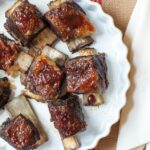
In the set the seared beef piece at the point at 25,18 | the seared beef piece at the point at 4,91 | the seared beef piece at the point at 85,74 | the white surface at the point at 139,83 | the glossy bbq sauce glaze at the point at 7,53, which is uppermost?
the seared beef piece at the point at 25,18

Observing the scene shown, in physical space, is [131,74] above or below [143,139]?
above

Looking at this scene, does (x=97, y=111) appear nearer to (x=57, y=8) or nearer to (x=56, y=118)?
(x=56, y=118)

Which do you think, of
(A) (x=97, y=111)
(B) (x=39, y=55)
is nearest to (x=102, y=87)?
(A) (x=97, y=111)

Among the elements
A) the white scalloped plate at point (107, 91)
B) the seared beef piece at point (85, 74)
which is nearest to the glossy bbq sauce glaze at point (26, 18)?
the white scalloped plate at point (107, 91)

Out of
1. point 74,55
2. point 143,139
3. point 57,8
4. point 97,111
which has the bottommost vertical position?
point 143,139

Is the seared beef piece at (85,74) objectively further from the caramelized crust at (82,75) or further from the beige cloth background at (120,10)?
the beige cloth background at (120,10)

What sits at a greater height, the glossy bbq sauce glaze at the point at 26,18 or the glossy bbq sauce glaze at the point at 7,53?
the glossy bbq sauce glaze at the point at 26,18
